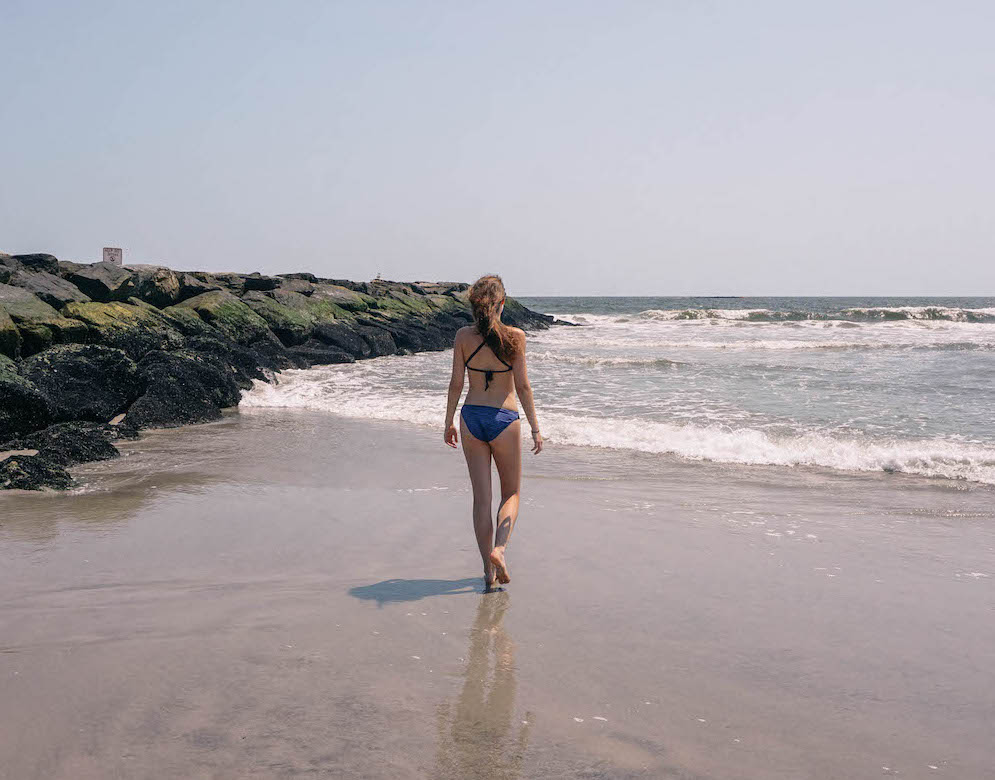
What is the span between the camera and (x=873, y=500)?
261 inches

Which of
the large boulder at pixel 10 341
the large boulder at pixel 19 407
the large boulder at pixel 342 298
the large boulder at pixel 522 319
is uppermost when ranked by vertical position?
the large boulder at pixel 342 298

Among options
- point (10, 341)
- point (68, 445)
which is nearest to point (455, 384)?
point (68, 445)

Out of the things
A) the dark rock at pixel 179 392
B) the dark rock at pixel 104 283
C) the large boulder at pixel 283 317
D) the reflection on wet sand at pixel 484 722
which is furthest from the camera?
the large boulder at pixel 283 317

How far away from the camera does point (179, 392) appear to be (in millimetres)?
Result: 10594

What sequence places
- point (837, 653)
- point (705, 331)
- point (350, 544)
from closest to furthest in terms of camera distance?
point (837, 653)
point (350, 544)
point (705, 331)

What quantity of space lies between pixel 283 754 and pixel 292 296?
75.9ft

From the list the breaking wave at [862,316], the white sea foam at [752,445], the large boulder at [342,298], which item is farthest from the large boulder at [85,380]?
the breaking wave at [862,316]

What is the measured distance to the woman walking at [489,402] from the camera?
169 inches

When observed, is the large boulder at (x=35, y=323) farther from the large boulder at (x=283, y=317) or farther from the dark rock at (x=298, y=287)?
the dark rock at (x=298, y=287)

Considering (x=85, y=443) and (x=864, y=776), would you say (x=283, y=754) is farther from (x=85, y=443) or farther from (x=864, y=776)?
(x=85, y=443)

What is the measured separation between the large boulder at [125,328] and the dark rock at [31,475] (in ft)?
20.2

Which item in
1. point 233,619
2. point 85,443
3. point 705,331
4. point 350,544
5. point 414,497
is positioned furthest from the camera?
point 705,331

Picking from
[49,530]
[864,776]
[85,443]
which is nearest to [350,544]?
[49,530]

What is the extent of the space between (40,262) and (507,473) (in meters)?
21.5
